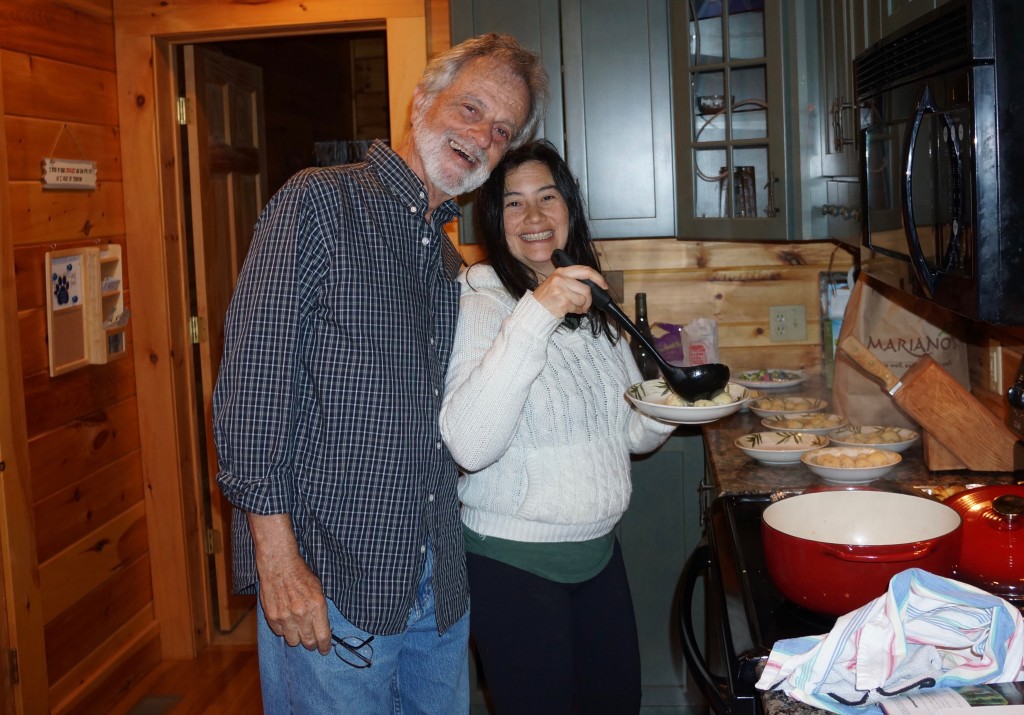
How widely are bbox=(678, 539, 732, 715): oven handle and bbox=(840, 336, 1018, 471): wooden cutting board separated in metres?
0.51

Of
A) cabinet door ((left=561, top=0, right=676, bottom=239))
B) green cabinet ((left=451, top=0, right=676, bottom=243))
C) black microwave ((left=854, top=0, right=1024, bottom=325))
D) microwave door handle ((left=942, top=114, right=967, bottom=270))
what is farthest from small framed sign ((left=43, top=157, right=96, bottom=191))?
microwave door handle ((left=942, top=114, right=967, bottom=270))

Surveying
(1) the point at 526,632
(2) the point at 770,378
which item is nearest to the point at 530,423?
(1) the point at 526,632

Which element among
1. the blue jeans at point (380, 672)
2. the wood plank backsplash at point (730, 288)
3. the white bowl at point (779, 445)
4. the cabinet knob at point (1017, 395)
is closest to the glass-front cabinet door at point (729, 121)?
the wood plank backsplash at point (730, 288)

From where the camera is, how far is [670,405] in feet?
5.79

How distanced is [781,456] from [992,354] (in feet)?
1.58

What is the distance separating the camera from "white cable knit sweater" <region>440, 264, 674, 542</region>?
5.04 feet

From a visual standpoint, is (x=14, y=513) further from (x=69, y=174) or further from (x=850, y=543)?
(x=850, y=543)

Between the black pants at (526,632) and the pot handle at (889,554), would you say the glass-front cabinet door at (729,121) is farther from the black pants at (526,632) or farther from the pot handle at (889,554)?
the pot handle at (889,554)

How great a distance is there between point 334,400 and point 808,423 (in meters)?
1.19

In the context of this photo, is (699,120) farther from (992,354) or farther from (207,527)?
(207,527)

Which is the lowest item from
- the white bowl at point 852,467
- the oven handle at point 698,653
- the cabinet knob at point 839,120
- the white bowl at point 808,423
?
the oven handle at point 698,653

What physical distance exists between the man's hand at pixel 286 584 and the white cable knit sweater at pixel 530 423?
11.2 inches

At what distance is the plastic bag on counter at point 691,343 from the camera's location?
2.87 m

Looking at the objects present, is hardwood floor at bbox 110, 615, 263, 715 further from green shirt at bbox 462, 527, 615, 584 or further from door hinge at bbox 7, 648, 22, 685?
green shirt at bbox 462, 527, 615, 584
